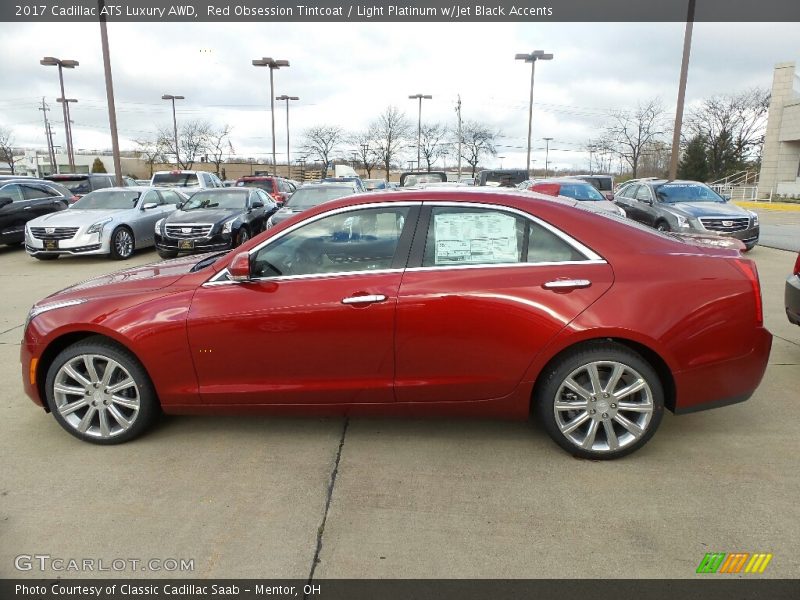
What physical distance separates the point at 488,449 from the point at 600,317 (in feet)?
3.53

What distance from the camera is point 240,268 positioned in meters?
3.19

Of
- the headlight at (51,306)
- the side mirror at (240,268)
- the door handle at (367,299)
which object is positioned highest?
the side mirror at (240,268)

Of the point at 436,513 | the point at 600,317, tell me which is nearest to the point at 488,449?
the point at 436,513

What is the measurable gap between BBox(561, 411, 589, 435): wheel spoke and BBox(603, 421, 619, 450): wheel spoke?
121 millimetres

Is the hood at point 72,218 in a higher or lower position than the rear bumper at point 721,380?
higher

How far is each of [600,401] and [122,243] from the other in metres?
11.3

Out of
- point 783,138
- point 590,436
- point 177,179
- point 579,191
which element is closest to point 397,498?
point 590,436

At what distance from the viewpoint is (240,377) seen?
3.30 meters

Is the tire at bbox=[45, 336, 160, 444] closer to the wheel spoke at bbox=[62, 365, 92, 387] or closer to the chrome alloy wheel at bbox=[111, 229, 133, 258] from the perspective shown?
the wheel spoke at bbox=[62, 365, 92, 387]

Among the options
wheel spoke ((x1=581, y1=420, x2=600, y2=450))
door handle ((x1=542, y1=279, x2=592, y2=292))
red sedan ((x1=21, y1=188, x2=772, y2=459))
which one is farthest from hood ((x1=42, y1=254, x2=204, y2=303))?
wheel spoke ((x1=581, y1=420, x2=600, y2=450))

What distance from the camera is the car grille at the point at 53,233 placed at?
1080 cm

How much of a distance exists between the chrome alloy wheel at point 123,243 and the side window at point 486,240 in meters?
10.2

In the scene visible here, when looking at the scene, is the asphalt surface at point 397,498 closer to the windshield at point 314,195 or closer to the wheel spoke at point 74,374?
the wheel spoke at point 74,374
